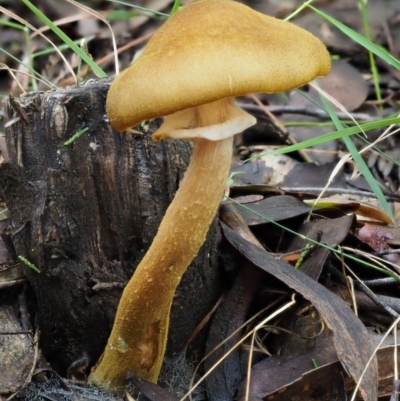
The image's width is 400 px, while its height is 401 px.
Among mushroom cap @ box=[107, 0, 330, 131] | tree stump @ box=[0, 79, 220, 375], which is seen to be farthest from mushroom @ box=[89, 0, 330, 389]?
tree stump @ box=[0, 79, 220, 375]

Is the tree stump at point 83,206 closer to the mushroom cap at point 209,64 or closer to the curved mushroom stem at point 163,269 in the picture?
the curved mushroom stem at point 163,269

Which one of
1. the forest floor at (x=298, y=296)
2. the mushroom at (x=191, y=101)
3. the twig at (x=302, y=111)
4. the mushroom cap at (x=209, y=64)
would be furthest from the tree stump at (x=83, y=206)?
the twig at (x=302, y=111)

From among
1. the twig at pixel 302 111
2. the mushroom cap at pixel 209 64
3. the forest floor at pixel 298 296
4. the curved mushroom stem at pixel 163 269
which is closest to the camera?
the mushroom cap at pixel 209 64

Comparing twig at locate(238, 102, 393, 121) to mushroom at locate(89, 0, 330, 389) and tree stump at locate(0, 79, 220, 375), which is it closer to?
tree stump at locate(0, 79, 220, 375)

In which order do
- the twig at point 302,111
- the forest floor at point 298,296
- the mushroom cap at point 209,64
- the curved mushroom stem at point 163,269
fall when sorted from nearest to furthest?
the mushroom cap at point 209,64
the curved mushroom stem at point 163,269
the forest floor at point 298,296
the twig at point 302,111

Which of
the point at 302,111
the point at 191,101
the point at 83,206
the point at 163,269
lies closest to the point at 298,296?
the point at 163,269

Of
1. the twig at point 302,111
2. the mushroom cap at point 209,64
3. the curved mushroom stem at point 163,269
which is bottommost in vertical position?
the twig at point 302,111
